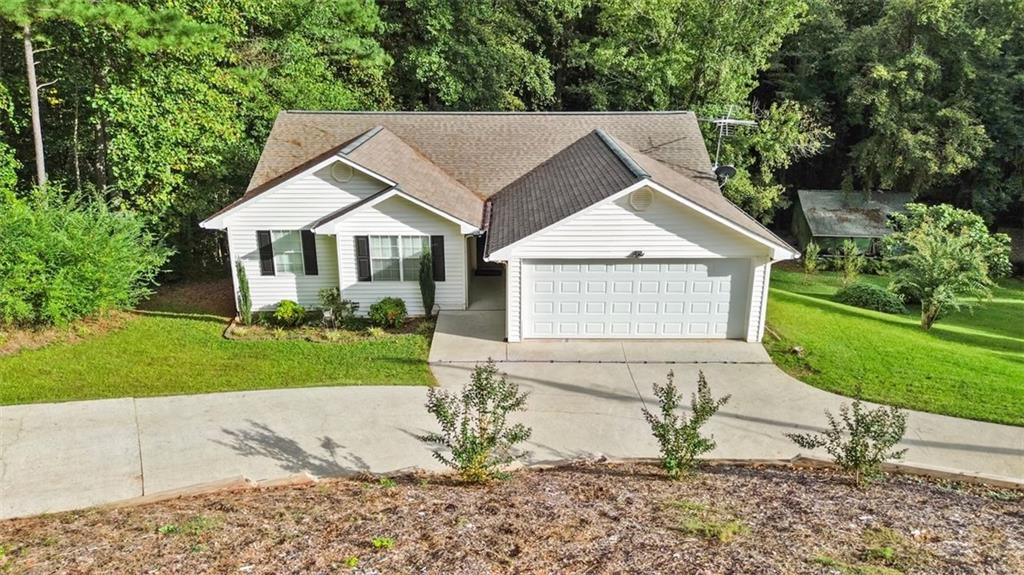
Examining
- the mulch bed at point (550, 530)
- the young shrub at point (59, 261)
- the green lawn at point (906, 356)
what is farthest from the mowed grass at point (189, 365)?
the green lawn at point (906, 356)

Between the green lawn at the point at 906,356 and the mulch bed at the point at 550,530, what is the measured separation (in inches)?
129

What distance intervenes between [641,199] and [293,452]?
7985mm

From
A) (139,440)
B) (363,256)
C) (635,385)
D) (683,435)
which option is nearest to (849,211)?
(635,385)

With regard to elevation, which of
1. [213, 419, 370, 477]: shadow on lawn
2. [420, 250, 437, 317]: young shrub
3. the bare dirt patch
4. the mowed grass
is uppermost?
[420, 250, 437, 317]: young shrub

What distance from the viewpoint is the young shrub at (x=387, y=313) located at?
14.6 m

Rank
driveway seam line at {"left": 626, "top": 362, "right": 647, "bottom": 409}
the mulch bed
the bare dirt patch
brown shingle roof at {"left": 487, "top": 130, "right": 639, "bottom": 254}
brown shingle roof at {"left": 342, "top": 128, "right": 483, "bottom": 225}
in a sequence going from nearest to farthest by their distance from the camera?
1. the mulch bed
2. driveway seam line at {"left": 626, "top": 362, "right": 647, "bottom": 409}
3. brown shingle roof at {"left": 487, "top": 130, "right": 639, "bottom": 254}
4. the bare dirt patch
5. brown shingle roof at {"left": 342, "top": 128, "right": 483, "bottom": 225}

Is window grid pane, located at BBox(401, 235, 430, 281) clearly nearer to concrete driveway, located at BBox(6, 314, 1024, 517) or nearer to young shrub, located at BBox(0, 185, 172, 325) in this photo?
concrete driveway, located at BBox(6, 314, 1024, 517)

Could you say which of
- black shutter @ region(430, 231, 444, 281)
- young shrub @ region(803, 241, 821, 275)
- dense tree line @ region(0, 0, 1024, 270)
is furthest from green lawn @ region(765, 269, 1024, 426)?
dense tree line @ region(0, 0, 1024, 270)

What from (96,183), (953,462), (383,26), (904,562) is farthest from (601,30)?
(904,562)

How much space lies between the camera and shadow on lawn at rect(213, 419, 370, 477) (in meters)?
8.86

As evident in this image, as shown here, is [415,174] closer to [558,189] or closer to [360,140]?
[360,140]

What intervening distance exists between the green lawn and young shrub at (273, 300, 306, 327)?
1047 cm

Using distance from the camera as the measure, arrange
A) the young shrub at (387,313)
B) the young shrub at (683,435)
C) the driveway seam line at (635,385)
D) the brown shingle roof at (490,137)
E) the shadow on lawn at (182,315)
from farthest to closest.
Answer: the brown shingle roof at (490,137) < the shadow on lawn at (182,315) < the young shrub at (387,313) < the driveway seam line at (635,385) < the young shrub at (683,435)

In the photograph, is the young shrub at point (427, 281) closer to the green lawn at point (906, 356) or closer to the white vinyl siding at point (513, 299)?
the white vinyl siding at point (513, 299)
